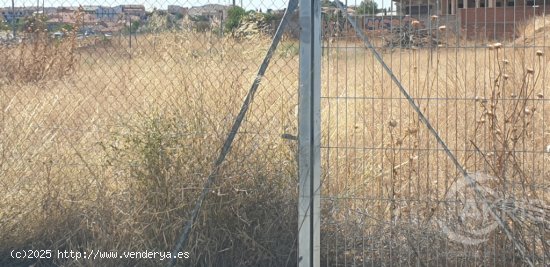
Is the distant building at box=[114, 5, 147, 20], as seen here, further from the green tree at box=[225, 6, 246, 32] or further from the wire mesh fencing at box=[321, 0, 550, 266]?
the wire mesh fencing at box=[321, 0, 550, 266]

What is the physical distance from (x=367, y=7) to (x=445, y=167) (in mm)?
1161

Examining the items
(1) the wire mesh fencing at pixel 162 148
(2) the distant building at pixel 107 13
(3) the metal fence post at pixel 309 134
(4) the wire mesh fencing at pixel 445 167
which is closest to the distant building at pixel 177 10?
(1) the wire mesh fencing at pixel 162 148

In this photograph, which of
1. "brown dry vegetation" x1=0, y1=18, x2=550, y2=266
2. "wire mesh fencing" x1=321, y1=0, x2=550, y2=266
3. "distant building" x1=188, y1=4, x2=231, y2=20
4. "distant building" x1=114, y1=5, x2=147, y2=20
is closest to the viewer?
"wire mesh fencing" x1=321, y1=0, x2=550, y2=266

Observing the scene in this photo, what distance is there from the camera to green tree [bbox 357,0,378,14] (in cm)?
488

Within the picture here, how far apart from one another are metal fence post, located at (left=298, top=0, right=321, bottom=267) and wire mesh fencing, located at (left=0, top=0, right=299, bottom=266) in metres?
0.25

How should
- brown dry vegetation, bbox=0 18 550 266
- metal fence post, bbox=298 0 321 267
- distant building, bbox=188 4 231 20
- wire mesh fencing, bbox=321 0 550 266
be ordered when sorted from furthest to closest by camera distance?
1. distant building, bbox=188 4 231 20
2. brown dry vegetation, bbox=0 18 550 266
3. wire mesh fencing, bbox=321 0 550 266
4. metal fence post, bbox=298 0 321 267

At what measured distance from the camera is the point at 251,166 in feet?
17.5

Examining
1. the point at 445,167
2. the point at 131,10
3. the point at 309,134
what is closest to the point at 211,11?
the point at 131,10

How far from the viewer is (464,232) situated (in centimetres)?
499

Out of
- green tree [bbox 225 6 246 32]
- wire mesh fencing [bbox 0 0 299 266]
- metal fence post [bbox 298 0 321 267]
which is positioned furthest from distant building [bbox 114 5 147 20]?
metal fence post [bbox 298 0 321 267]

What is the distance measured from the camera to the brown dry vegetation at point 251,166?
16.5 feet

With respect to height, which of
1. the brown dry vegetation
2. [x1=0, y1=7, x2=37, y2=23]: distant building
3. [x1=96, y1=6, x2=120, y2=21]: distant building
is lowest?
the brown dry vegetation

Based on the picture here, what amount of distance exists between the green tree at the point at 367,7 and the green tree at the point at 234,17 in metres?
1.01

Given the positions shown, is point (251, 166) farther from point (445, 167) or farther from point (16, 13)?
point (16, 13)
